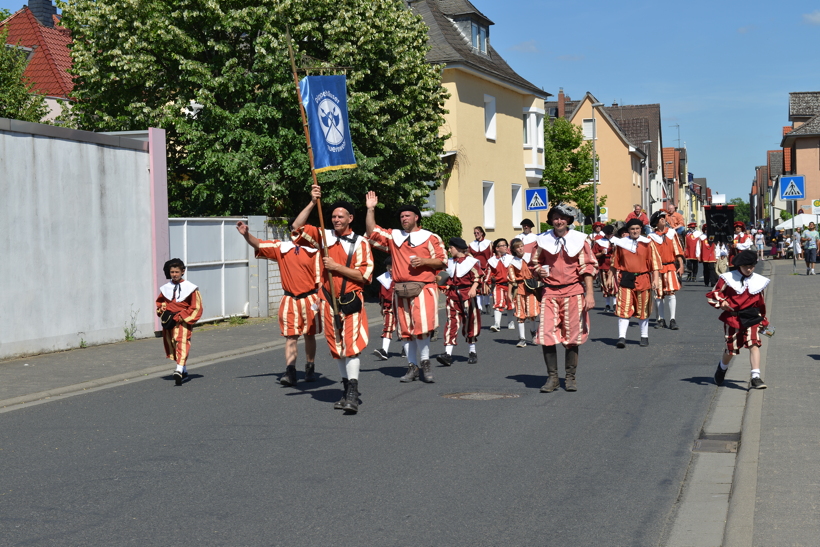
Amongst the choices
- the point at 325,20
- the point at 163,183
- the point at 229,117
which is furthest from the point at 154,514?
the point at 325,20

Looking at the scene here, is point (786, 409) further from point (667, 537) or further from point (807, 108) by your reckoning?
point (807, 108)

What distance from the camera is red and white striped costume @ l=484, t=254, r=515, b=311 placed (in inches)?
626

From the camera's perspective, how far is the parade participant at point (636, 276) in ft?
46.6

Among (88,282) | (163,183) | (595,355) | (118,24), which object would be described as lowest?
(595,355)

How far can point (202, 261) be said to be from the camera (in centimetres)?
1809

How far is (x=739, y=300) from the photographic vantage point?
9.50 meters

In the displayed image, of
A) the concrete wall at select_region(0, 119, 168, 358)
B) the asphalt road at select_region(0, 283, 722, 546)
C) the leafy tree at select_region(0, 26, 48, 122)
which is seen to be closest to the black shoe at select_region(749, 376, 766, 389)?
the asphalt road at select_region(0, 283, 722, 546)

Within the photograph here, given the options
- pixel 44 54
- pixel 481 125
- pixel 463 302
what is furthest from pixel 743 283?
pixel 44 54

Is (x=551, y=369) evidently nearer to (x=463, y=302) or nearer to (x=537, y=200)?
(x=463, y=302)

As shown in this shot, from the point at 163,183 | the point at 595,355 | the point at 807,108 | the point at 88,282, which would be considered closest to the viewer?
the point at 595,355

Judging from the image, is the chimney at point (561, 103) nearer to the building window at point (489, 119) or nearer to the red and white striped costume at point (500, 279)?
the building window at point (489, 119)

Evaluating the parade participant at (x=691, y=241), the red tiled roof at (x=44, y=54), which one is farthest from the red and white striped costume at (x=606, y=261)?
the red tiled roof at (x=44, y=54)

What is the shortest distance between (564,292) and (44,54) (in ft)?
115

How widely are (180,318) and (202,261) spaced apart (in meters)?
7.46
